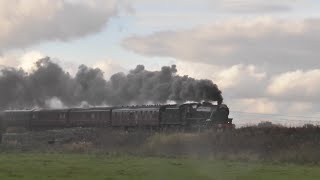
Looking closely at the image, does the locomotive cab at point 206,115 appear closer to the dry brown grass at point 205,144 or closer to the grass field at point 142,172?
the dry brown grass at point 205,144

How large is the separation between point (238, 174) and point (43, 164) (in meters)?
13.7

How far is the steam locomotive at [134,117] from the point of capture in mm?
71938

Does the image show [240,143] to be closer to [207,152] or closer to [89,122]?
[207,152]

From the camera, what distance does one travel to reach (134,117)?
7856 centimetres

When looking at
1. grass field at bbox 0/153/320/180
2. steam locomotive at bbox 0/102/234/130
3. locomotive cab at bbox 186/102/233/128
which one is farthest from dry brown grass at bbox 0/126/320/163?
grass field at bbox 0/153/320/180

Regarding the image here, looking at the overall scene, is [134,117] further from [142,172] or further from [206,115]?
[142,172]

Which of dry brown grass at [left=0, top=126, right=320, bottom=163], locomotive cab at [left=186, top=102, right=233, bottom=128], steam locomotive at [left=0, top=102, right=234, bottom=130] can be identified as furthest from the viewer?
steam locomotive at [left=0, top=102, right=234, bottom=130]

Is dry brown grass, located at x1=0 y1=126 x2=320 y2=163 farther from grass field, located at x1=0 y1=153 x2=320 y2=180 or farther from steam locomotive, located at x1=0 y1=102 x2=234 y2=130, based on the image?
grass field, located at x1=0 y1=153 x2=320 y2=180

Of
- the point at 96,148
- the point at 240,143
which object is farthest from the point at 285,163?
the point at 96,148

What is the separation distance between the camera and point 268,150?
173 feet

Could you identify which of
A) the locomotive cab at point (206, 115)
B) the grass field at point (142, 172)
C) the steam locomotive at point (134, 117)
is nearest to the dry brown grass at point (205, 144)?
the steam locomotive at point (134, 117)

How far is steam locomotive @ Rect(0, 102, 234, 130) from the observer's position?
71.9 metres

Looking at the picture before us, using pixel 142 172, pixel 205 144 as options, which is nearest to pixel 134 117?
pixel 205 144

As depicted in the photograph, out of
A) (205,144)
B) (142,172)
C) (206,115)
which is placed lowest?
(142,172)
